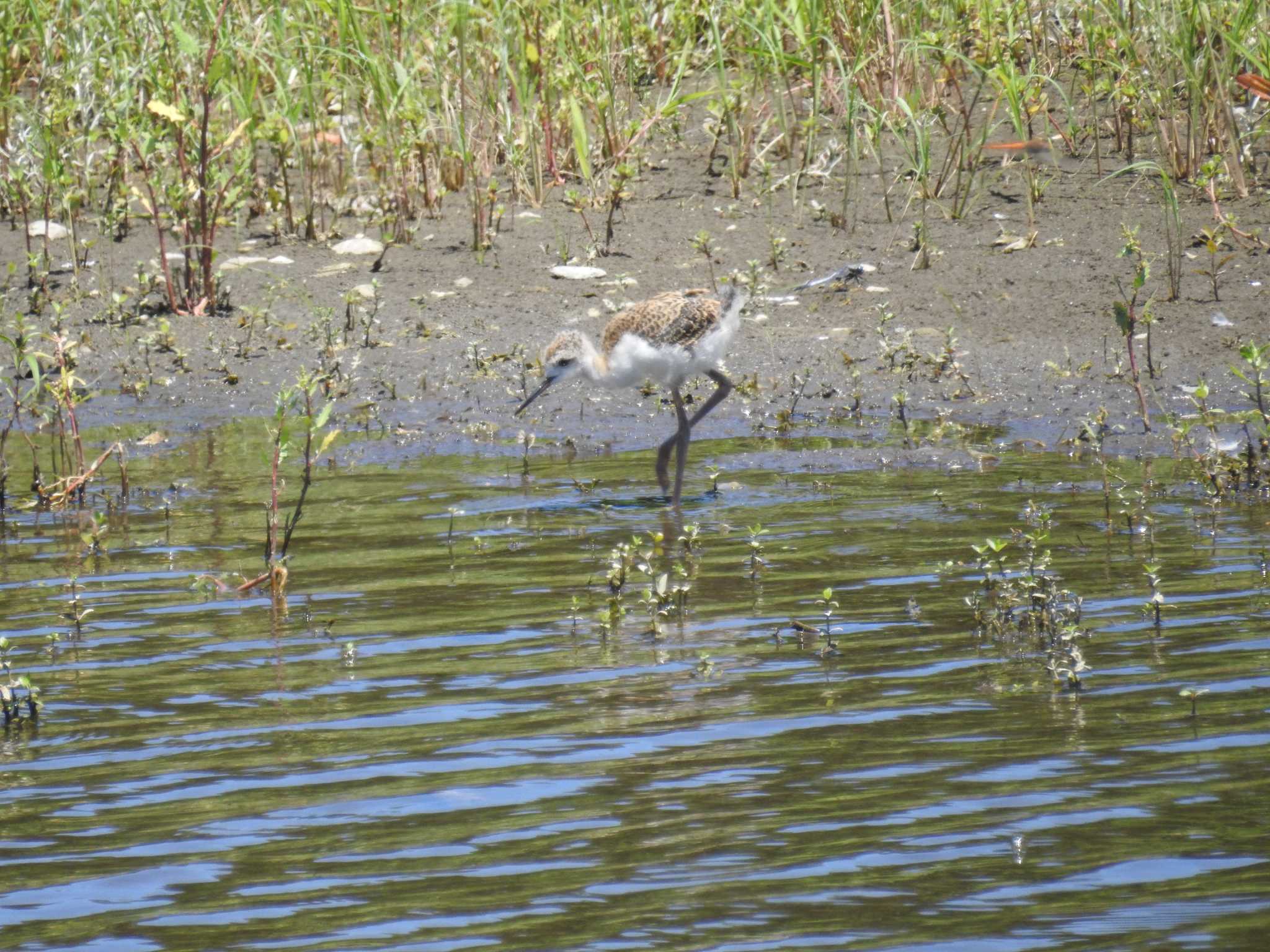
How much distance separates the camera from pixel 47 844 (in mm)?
3359

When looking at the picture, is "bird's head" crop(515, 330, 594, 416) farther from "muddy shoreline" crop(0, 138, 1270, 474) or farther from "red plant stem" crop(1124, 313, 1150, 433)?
"red plant stem" crop(1124, 313, 1150, 433)

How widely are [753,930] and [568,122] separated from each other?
8820 millimetres

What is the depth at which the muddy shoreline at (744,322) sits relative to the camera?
8430 mm

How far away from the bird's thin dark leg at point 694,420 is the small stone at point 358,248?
115 inches

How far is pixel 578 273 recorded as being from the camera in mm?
9977

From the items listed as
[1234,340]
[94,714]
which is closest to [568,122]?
[1234,340]

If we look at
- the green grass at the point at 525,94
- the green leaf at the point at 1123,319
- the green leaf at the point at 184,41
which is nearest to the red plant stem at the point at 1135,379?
the green leaf at the point at 1123,319

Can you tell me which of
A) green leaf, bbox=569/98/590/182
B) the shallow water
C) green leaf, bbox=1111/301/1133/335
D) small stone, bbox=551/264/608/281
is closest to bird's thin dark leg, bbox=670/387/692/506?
the shallow water

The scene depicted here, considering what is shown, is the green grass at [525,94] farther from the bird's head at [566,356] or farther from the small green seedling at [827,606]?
the small green seedling at [827,606]

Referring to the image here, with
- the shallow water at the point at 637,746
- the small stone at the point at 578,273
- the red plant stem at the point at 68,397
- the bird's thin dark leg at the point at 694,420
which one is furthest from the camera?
the small stone at the point at 578,273

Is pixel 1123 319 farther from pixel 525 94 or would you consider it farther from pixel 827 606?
pixel 525 94

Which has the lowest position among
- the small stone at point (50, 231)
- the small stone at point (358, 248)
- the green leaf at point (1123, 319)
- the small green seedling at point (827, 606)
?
the small green seedling at point (827, 606)

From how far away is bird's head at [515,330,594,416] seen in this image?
24.8ft

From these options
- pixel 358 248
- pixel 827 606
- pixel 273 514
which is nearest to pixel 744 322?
pixel 358 248
